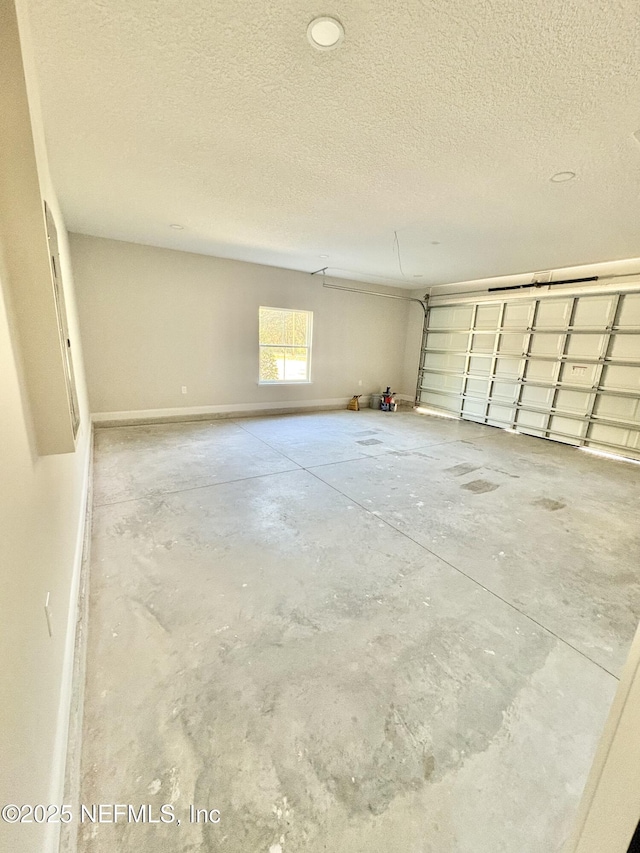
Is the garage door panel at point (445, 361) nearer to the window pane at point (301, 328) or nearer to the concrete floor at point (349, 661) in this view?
the window pane at point (301, 328)

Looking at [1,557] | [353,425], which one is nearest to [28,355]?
[1,557]

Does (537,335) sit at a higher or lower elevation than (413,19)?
lower

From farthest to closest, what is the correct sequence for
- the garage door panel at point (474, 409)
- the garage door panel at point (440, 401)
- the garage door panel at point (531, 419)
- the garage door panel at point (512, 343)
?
the garage door panel at point (440, 401), the garage door panel at point (474, 409), the garage door panel at point (512, 343), the garage door panel at point (531, 419)

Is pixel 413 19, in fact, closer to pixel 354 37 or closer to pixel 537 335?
pixel 354 37

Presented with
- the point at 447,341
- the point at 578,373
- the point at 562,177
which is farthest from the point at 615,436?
the point at 562,177

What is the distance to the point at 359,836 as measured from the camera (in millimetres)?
973

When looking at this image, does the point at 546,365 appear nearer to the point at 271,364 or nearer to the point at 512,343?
the point at 512,343

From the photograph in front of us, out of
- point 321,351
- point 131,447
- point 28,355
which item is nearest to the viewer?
point 28,355

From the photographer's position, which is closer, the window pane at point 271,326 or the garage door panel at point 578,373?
the garage door panel at point 578,373

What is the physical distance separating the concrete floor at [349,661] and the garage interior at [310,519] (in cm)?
1

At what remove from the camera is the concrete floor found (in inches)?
40.6

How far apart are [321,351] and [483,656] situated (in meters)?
5.86

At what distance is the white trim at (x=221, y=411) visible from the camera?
517 centimetres

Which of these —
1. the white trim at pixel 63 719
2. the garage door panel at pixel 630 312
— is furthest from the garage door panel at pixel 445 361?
the white trim at pixel 63 719
